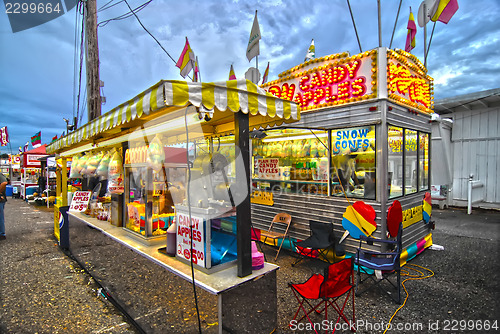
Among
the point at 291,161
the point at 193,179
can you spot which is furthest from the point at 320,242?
the point at 193,179

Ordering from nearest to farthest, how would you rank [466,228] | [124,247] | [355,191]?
[124,247]
[355,191]
[466,228]

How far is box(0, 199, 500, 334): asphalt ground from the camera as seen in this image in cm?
290

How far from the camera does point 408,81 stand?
536cm

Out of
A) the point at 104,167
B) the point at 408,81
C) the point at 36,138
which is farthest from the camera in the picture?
the point at 36,138

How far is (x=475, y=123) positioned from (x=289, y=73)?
27.4ft

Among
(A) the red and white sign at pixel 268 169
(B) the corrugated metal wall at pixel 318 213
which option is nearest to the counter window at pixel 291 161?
(A) the red and white sign at pixel 268 169

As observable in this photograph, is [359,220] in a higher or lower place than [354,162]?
lower

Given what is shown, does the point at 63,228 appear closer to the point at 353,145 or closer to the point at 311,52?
the point at 353,145

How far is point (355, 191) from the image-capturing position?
207 inches

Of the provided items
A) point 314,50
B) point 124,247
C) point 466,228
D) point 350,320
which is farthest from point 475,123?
point 124,247

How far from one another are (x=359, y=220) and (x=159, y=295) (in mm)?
3497

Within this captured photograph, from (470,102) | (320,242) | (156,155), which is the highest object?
(470,102)

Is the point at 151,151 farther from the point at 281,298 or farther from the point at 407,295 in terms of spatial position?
the point at 407,295

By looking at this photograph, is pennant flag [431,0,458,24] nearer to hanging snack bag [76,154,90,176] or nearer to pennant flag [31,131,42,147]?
hanging snack bag [76,154,90,176]
